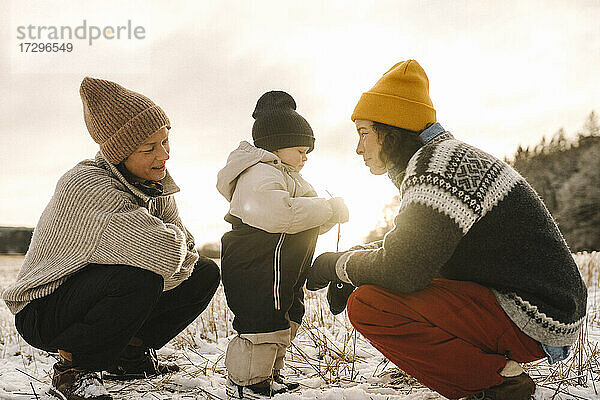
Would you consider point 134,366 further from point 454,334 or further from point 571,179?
point 571,179

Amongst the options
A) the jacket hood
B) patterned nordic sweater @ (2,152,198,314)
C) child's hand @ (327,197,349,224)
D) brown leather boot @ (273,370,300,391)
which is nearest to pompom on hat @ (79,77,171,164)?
patterned nordic sweater @ (2,152,198,314)

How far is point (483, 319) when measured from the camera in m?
2.22

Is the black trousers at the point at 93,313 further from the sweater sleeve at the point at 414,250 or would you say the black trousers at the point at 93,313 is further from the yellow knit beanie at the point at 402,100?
the yellow knit beanie at the point at 402,100

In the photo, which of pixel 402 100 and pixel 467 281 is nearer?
pixel 467 281

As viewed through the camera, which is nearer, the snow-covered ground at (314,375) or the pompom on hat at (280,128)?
the snow-covered ground at (314,375)

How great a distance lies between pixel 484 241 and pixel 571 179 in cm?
2132

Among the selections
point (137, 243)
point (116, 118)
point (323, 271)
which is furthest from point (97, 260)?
point (323, 271)

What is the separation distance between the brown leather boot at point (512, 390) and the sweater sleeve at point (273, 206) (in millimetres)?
1126

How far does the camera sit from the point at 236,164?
112 inches

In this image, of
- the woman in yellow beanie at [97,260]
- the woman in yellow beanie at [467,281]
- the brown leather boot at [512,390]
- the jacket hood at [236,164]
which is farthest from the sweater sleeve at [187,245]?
the brown leather boot at [512,390]

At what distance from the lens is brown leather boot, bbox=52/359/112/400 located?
2555mm

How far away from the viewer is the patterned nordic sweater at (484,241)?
2.09m

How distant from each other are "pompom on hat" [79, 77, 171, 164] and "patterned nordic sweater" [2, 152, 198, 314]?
6.8 inches

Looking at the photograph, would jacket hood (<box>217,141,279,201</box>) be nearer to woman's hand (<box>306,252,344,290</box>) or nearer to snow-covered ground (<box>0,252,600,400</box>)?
woman's hand (<box>306,252,344,290</box>)
